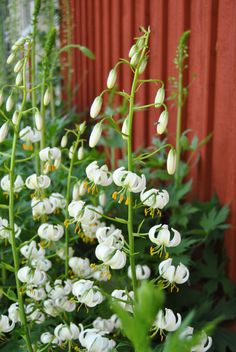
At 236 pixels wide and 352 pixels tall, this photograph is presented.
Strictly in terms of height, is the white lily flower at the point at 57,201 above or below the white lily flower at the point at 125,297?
above

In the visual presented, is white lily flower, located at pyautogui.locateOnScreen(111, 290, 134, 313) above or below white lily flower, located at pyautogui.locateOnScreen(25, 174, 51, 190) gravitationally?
below

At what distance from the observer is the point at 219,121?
263cm

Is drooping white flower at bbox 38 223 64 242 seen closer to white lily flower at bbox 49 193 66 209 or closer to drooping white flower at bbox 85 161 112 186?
white lily flower at bbox 49 193 66 209

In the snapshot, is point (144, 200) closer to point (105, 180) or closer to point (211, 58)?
point (105, 180)

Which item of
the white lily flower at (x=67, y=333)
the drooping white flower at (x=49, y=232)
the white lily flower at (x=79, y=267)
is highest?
the drooping white flower at (x=49, y=232)

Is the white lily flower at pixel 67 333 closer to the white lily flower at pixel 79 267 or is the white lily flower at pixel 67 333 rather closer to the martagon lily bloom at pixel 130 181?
the white lily flower at pixel 79 267

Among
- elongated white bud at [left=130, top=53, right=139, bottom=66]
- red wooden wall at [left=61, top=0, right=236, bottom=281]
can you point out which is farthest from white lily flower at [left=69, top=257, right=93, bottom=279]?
red wooden wall at [left=61, top=0, right=236, bottom=281]

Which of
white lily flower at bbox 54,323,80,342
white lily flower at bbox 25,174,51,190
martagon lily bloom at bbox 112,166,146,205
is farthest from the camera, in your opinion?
white lily flower at bbox 25,174,51,190

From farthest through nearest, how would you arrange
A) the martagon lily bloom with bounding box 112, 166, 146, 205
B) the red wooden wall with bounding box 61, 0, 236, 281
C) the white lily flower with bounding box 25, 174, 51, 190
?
the red wooden wall with bounding box 61, 0, 236, 281
the white lily flower with bounding box 25, 174, 51, 190
the martagon lily bloom with bounding box 112, 166, 146, 205

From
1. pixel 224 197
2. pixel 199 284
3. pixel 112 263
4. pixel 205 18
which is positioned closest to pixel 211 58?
pixel 205 18

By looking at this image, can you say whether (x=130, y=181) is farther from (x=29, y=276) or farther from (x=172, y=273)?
(x=29, y=276)

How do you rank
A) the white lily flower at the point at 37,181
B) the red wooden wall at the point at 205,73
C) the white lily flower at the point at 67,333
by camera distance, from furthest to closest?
the red wooden wall at the point at 205,73
the white lily flower at the point at 37,181
the white lily flower at the point at 67,333

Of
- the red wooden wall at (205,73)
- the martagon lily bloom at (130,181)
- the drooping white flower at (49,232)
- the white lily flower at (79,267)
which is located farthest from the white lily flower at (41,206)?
the red wooden wall at (205,73)

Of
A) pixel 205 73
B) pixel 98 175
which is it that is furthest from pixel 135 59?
pixel 205 73
